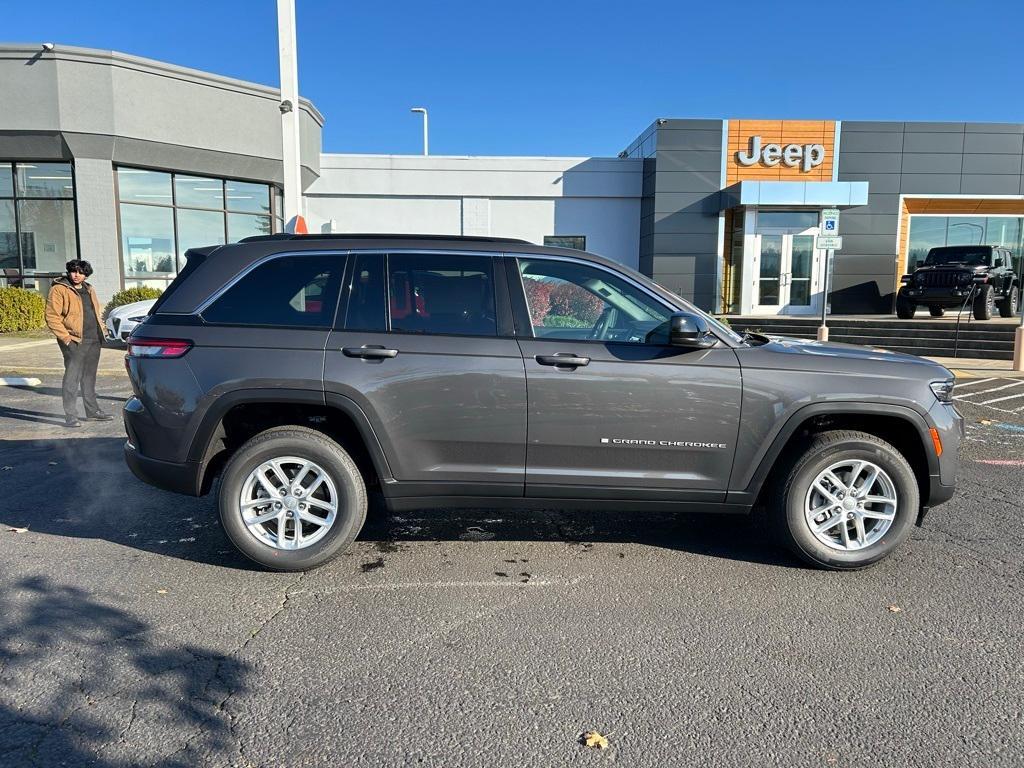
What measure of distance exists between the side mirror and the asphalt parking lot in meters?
1.31

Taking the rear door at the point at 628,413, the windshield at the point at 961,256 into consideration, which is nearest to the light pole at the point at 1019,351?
the windshield at the point at 961,256

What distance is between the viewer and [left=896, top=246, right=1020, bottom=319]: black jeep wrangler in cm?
1703

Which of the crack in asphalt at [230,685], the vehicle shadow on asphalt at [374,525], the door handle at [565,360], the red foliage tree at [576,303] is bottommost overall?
the crack in asphalt at [230,685]

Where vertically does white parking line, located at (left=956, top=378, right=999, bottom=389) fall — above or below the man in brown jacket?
below

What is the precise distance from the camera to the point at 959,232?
22844 millimetres

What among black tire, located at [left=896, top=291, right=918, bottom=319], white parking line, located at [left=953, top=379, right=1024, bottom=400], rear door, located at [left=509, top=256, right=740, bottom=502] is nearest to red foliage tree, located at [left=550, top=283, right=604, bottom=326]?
rear door, located at [left=509, top=256, right=740, bottom=502]

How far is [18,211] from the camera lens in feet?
61.3

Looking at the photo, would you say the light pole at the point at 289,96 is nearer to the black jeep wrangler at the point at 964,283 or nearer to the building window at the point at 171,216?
the building window at the point at 171,216

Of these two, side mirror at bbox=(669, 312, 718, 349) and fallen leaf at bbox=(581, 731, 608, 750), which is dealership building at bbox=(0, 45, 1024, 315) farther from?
fallen leaf at bbox=(581, 731, 608, 750)

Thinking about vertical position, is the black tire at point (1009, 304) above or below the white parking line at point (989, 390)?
above

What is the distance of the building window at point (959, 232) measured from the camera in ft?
74.5

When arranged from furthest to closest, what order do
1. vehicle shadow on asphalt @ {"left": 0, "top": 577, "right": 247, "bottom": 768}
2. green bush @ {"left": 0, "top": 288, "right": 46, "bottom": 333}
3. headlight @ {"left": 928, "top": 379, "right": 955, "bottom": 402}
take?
green bush @ {"left": 0, "top": 288, "right": 46, "bottom": 333}, headlight @ {"left": 928, "top": 379, "right": 955, "bottom": 402}, vehicle shadow on asphalt @ {"left": 0, "top": 577, "right": 247, "bottom": 768}

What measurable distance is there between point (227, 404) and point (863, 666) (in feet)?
11.0

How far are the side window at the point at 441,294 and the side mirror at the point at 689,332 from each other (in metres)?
0.96
